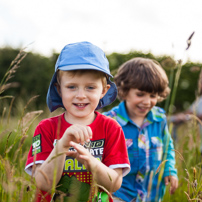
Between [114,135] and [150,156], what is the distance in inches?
53.0

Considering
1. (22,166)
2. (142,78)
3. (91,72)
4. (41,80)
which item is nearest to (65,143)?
(91,72)

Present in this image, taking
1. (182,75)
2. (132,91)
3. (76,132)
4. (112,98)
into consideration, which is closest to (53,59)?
(182,75)

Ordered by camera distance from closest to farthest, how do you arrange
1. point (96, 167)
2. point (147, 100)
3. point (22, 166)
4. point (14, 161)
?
point (96, 167)
point (14, 161)
point (22, 166)
point (147, 100)

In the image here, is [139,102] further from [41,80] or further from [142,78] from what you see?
[41,80]

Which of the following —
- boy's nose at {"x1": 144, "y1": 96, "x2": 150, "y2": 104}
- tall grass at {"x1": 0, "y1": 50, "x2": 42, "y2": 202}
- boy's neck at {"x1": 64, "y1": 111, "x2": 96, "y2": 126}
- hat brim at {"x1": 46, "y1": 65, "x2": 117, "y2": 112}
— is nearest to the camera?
tall grass at {"x1": 0, "y1": 50, "x2": 42, "y2": 202}

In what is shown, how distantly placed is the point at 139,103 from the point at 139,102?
1cm

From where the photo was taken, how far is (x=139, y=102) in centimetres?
309

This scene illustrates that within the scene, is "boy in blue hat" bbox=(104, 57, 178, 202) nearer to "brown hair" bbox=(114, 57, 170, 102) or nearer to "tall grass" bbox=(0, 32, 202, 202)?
"brown hair" bbox=(114, 57, 170, 102)

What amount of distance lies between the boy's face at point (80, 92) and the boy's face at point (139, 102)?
4.31 feet

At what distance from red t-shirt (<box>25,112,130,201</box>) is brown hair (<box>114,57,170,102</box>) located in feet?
4.46

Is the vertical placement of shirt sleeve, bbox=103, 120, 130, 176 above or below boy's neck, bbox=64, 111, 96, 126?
below

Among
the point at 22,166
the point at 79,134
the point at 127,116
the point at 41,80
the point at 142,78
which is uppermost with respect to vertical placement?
the point at 41,80

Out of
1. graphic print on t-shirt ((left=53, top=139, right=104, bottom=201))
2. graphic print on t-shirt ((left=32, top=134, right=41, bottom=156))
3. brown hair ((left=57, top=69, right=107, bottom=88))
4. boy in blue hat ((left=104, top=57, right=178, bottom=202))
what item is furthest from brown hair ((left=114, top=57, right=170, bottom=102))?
graphic print on t-shirt ((left=32, top=134, right=41, bottom=156))

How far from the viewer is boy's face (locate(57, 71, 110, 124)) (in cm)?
177
